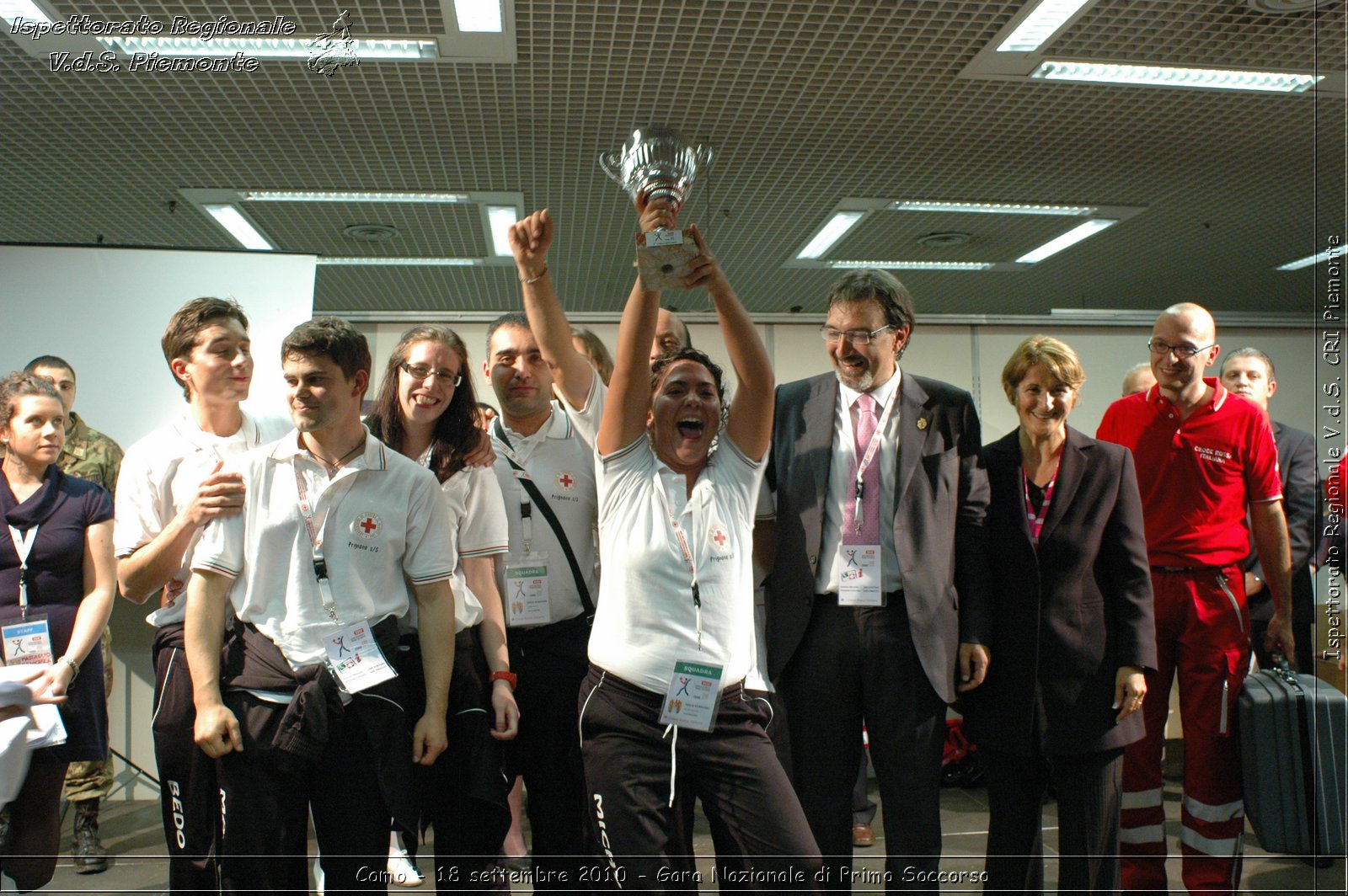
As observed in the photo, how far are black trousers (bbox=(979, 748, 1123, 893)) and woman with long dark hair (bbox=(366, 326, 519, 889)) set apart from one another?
125 cm

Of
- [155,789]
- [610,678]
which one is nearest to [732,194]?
[155,789]

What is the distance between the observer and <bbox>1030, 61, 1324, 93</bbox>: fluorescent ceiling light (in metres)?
5.05

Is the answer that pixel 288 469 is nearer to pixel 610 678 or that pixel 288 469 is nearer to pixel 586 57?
pixel 610 678

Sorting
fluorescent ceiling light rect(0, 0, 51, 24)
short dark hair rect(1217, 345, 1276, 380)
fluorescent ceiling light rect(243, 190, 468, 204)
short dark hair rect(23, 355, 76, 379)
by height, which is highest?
fluorescent ceiling light rect(0, 0, 51, 24)

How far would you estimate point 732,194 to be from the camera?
6.74m

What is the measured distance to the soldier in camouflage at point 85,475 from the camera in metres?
3.48

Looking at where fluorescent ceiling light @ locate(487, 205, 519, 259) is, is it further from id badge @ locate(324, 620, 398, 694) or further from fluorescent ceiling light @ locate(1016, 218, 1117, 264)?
id badge @ locate(324, 620, 398, 694)

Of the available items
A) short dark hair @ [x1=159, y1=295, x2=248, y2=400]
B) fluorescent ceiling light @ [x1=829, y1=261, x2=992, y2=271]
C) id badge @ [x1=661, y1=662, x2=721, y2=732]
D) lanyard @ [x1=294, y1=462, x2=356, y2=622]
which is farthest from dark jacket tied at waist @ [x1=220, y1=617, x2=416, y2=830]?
fluorescent ceiling light @ [x1=829, y1=261, x2=992, y2=271]

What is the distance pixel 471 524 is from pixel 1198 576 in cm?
213

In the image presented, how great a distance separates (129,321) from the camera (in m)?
4.01

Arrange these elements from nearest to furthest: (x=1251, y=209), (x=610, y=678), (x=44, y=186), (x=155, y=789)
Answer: (x=610, y=678) < (x=155, y=789) < (x=44, y=186) < (x=1251, y=209)

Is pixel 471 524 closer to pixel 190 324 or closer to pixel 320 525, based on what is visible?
pixel 320 525

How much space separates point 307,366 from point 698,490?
33.6 inches

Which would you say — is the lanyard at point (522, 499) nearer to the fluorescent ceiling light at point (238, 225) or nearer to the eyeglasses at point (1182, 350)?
the eyeglasses at point (1182, 350)
